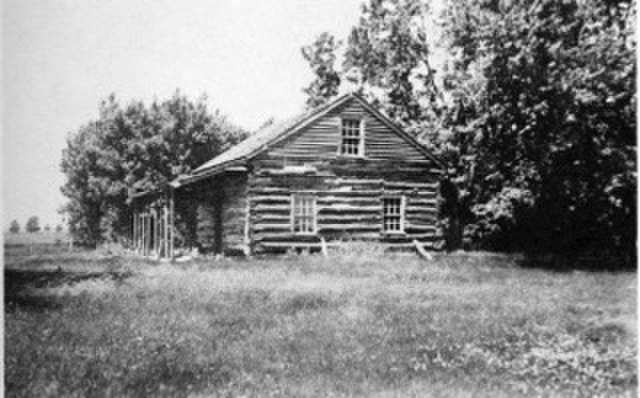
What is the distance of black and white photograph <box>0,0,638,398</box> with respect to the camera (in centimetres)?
740

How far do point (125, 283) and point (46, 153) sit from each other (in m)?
3.25

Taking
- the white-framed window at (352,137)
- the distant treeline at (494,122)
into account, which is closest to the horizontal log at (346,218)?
the white-framed window at (352,137)

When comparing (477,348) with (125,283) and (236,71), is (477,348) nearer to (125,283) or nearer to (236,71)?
(236,71)

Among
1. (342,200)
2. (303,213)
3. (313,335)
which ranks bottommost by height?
(313,335)

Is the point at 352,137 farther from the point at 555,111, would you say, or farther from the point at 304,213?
the point at 555,111

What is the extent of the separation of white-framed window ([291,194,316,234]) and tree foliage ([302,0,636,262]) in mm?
5400

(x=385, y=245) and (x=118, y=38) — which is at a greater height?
(x=118, y=38)

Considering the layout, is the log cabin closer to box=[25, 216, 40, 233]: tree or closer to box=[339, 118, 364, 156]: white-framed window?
box=[339, 118, 364, 156]: white-framed window

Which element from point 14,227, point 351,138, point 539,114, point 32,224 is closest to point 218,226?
point 351,138

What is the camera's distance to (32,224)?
997cm

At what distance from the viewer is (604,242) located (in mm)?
13812

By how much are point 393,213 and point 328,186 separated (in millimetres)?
2610

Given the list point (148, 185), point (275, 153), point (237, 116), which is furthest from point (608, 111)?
point (148, 185)

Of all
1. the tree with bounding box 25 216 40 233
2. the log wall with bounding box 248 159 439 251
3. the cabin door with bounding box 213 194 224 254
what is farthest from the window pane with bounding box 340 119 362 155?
the tree with bounding box 25 216 40 233
